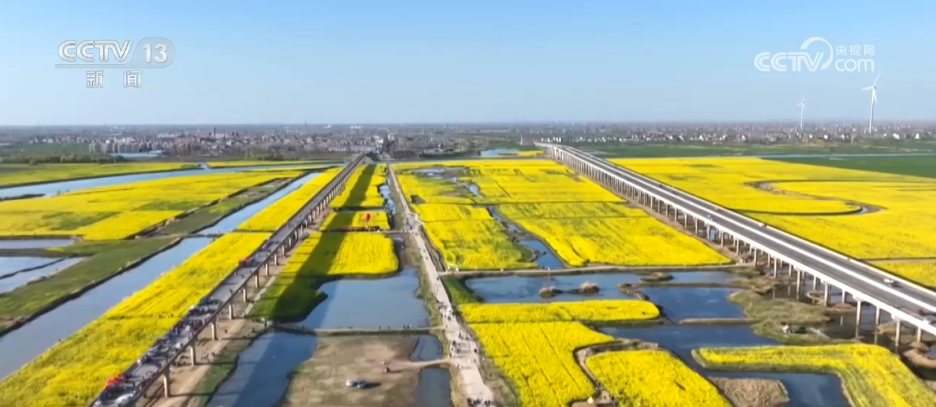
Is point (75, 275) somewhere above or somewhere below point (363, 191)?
below

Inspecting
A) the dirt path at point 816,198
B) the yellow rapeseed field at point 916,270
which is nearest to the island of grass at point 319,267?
the yellow rapeseed field at point 916,270

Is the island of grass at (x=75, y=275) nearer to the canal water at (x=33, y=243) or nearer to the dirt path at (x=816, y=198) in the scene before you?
the canal water at (x=33, y=243)

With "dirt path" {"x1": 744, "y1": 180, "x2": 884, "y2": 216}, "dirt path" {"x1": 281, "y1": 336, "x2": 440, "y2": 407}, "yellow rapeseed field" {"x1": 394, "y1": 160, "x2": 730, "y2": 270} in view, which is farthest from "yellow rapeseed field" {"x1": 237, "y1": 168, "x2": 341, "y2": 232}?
A: "dirt path" {"x1": 744, "y1": 180, "x2": 884, "y2": 216}

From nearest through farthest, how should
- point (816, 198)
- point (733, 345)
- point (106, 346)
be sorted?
point (106, 346) < point (733, 345) < point (816, 198)

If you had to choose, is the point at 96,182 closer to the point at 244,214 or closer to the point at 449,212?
the point at 244,214

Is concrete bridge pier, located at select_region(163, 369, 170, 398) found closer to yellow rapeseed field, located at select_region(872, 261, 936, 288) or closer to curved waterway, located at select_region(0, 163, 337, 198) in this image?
yellow rapeseed field, located at select_region(872, 261, 936, 288)

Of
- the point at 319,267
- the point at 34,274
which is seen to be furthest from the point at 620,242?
the point at 34,274
